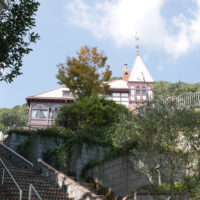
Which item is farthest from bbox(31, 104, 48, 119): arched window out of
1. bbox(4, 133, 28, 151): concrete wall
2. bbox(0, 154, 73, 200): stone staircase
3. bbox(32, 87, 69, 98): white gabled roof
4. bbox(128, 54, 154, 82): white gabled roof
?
bbox(0, 154, 73, 200): stone staircase

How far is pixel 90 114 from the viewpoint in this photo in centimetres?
1977

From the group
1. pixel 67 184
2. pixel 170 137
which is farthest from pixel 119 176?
pixel 170 137

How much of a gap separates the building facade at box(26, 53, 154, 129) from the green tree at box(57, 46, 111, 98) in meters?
10.4

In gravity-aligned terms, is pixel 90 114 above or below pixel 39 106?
below

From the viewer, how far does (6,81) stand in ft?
37.6

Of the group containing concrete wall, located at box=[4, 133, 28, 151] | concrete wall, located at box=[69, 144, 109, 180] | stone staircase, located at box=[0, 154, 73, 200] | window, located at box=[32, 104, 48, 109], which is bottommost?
stone staircase, located at box=[0, 154, 73, 200]

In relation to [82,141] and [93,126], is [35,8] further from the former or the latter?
[93,126]

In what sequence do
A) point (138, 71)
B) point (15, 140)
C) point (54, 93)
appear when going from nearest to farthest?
point (15, 140) → point (54, 93) → point (138, 71)

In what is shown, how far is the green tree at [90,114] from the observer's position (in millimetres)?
19438

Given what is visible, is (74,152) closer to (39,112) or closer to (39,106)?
(39,112)

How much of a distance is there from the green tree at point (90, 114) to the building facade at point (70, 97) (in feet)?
43.5

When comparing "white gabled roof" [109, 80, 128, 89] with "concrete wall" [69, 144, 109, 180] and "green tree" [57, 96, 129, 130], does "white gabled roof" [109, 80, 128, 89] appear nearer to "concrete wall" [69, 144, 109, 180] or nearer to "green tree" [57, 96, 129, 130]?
"green tree" [57, 96, 129, 130]

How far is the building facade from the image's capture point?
3634 cm

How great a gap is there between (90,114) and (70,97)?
65.2ft
